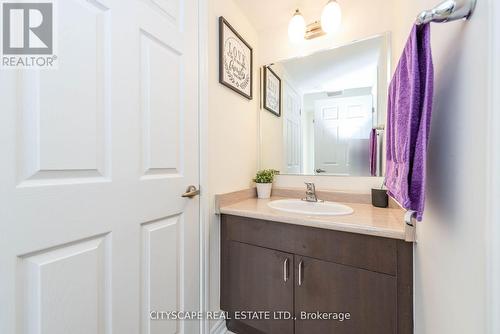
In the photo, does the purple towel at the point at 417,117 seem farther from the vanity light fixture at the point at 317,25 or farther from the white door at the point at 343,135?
the vanity light fixture at the point at 317,25

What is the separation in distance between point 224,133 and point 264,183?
497 mm

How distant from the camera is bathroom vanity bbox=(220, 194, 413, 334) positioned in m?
0.81

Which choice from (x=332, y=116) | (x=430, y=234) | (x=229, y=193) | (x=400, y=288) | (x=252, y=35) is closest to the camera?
(x=430, y=234)

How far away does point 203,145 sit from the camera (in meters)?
1.11

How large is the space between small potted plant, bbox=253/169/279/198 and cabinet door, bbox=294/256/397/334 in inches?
24.7

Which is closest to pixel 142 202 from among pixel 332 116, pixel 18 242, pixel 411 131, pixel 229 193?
pixel 18 242

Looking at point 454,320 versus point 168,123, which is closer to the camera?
point 454,320

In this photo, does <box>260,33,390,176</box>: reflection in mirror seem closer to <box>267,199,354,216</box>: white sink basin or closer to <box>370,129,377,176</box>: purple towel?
<box>370,129,377,176</box>: purple towel

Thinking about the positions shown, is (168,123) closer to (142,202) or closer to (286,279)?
(142,202)

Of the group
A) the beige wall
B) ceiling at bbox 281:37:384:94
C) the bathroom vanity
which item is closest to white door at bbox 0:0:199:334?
the beige wall

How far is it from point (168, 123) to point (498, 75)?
96 cm

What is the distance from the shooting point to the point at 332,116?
1.49m

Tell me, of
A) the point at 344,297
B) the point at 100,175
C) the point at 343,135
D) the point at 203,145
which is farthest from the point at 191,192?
the point at 343,135

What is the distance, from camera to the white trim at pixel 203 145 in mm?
1097
